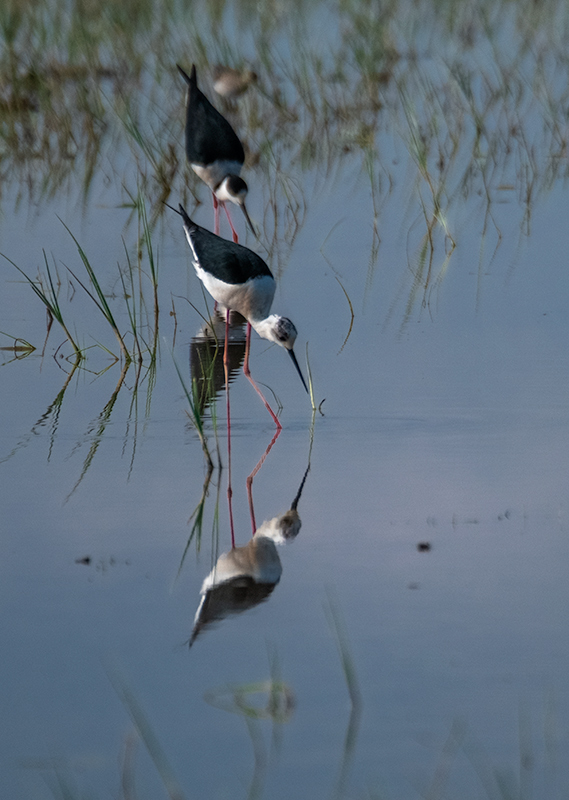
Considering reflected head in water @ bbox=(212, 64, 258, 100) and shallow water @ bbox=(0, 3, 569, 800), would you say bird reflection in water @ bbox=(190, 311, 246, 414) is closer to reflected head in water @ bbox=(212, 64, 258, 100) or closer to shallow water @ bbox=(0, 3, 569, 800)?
shallow water @ bbox=(0, 3, 569, 800)

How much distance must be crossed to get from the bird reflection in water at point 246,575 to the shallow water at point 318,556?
0.03 meters

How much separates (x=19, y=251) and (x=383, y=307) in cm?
199

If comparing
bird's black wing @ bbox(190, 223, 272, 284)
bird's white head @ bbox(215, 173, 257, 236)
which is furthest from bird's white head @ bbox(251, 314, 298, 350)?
bird's white head @ bbox(215, 173, 257, 236)

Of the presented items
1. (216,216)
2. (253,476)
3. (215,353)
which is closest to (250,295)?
(215,353)

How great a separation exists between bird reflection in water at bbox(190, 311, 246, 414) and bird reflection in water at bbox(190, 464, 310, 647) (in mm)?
1114

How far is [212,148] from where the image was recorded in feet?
23.3

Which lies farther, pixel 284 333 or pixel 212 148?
pixel 212 148

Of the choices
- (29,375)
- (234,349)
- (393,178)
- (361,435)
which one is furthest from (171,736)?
(393,178)

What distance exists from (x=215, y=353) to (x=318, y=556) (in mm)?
1525

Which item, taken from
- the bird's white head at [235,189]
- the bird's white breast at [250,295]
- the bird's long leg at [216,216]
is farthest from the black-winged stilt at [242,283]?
the bird's long leg at [216,216]

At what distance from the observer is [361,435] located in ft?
12.5

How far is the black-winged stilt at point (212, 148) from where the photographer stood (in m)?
7.01

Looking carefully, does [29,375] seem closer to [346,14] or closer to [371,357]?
[371,357]

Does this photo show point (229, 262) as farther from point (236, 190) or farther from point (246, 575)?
point (246, 575)
